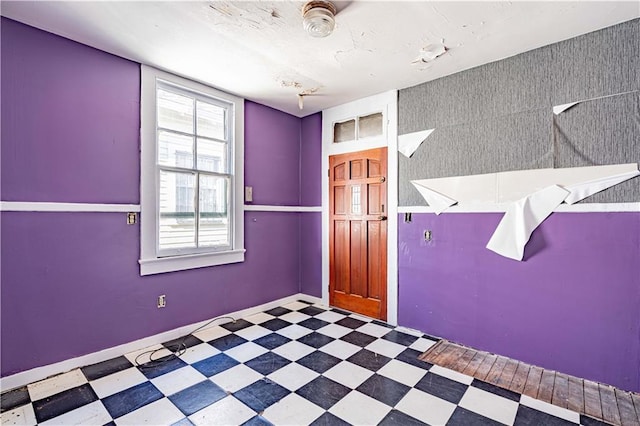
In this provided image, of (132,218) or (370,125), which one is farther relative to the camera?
(370,125)

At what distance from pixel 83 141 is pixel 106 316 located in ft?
4.97

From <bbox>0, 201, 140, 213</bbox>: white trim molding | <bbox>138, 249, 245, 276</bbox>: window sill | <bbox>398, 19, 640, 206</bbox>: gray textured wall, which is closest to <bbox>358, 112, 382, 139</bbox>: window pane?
<bbox>398, 19, 640, 206</bbox>: gray textured wall

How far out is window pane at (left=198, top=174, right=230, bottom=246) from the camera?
11.0ft

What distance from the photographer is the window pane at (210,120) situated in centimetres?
338

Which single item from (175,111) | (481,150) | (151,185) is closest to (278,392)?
(151,185)

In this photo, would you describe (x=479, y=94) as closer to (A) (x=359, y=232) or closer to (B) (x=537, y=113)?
(B) (x=537, y=113)

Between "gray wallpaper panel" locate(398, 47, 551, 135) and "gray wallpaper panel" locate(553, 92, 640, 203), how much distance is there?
0.87ft

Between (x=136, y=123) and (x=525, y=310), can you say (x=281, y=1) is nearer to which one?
(x=136, y=123)

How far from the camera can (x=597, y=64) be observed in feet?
7.58

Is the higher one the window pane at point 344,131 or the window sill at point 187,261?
the window pane at point 344,131

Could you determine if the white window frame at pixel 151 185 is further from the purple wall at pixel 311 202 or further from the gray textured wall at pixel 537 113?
the gray textured wall at pixel 537 113

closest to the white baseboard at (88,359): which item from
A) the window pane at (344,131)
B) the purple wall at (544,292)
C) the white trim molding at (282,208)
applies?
the white trim molding at (282,208)

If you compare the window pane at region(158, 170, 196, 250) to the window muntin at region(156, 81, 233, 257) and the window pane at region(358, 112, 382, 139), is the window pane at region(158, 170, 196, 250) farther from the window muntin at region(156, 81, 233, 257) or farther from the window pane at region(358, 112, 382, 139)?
the window pane at region(358, 112, 382, 139)

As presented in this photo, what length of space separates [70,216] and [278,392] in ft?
7.14
